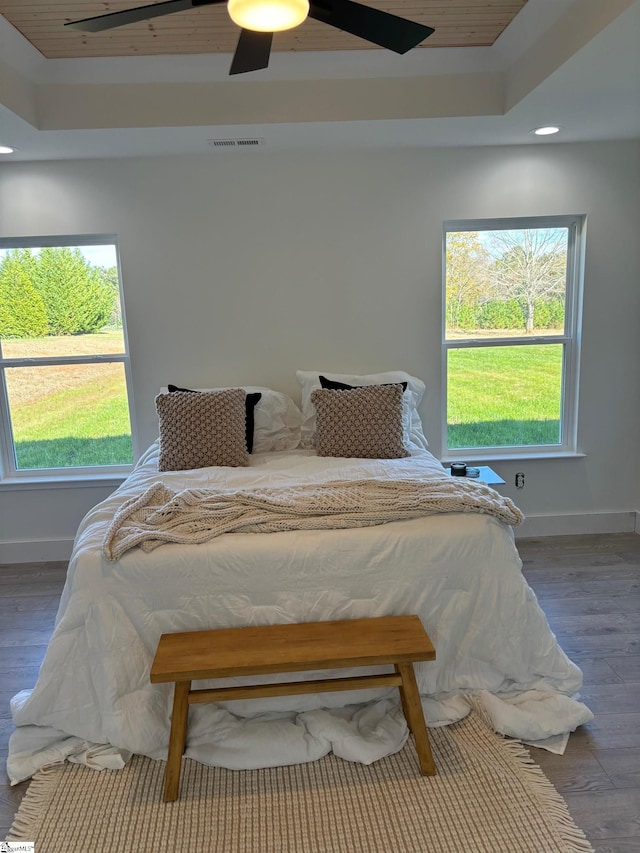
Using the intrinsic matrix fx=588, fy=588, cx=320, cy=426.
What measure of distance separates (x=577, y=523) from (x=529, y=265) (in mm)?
1646

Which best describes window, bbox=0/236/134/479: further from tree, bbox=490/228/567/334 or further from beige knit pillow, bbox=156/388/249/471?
tree, bbox=490/228/567/334

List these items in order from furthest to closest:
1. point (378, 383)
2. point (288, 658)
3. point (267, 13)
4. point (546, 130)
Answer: point (378, 383) < point (546, 130) < point (288, 658) < point (267, 13)

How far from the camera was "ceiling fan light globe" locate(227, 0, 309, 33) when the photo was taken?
149cm

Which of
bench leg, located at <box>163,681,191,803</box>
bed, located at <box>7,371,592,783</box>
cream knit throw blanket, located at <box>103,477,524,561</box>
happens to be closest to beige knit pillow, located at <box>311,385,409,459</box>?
cream knit throw blanket, located at <box>103,477,524,561</box>

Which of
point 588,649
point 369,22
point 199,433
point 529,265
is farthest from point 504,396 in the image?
point 369,22

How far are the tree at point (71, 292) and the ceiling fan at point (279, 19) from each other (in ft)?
6.31

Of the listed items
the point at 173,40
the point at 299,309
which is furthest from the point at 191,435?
the point at 173,40

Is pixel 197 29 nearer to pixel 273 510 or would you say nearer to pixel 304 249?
pixel 304 249

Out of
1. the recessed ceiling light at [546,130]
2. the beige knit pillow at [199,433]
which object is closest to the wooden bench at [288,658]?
the beige knit pillow at [199,433]

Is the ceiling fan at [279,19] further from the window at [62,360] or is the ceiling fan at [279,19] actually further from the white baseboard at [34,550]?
the white baseboard at [34,550]

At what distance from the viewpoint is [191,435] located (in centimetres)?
279

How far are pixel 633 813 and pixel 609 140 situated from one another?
3333mm

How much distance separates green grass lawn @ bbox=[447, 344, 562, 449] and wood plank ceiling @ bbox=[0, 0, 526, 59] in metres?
1.72

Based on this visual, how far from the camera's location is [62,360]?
3586 mm
